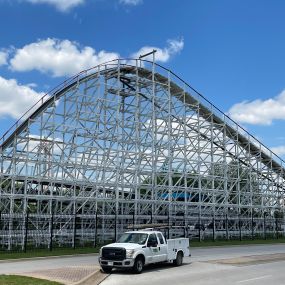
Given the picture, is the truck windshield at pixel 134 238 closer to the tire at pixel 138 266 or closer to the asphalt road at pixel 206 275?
the tire at pixel 138 266

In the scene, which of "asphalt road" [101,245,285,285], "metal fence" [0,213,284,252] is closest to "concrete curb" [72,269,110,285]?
"asphalt road" [101,245,285,285]

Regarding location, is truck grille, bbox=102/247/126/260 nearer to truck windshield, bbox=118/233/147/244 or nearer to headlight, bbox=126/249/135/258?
headlight, bbox=126/249/135/258

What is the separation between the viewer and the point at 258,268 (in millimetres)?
18078

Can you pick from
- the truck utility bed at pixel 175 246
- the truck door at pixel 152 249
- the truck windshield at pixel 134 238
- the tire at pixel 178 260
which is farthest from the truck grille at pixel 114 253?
the tire at pixel 178 260

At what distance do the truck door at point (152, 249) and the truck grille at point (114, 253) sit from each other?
4.18 ft

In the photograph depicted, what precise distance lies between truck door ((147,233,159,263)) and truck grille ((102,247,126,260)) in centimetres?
127

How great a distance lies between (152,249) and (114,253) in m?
1.68

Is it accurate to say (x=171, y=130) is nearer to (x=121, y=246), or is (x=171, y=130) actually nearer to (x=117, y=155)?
(x=117, y=155)

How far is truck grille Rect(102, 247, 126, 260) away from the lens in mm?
16141

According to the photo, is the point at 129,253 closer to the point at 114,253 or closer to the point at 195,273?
the point at 114,253

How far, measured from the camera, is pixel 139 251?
54.1 feet

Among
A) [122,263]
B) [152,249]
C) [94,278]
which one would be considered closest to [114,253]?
[122,263]

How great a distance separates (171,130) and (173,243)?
1959 centimetres

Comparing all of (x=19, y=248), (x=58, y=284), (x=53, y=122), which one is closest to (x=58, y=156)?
(x=53, y=122)
